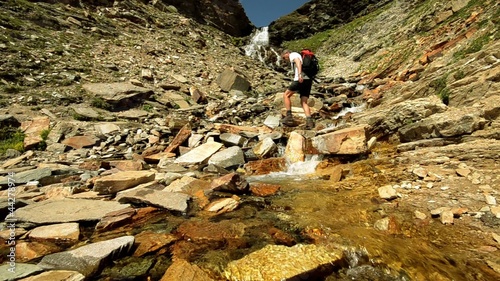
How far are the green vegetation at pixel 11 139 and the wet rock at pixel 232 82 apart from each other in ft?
34.5

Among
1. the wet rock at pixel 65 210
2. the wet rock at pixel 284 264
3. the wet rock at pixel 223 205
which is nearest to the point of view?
the wet rock at pixel 284 264

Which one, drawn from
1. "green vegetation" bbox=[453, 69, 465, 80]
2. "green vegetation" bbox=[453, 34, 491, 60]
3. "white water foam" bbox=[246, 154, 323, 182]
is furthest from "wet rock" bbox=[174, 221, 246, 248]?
"green vegetation" bbox=[453, 34, 491, 60]

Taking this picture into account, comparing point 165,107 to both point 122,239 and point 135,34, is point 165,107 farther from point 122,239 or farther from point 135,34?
point 135,34

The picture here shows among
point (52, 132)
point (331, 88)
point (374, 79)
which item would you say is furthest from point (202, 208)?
point (374, 79)

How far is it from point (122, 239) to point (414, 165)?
570 cm

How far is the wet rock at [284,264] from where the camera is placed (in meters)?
3.15

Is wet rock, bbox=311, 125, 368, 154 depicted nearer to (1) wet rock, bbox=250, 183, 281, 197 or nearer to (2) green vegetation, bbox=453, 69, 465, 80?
(1) wet rock, bbox=250, 183, 281, 197

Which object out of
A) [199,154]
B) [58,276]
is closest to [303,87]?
[199,154]

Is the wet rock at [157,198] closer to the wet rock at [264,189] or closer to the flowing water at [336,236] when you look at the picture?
the flowing water at [336,236]

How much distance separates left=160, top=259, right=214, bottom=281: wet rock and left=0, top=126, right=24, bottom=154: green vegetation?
8292 mm

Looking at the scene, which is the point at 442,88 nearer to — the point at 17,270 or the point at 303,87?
the point at 303,87

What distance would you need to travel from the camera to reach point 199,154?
322 inches

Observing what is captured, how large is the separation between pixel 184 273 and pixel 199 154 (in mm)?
5251

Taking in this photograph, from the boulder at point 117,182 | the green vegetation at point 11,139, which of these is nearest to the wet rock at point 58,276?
the boulder at point 117,182
